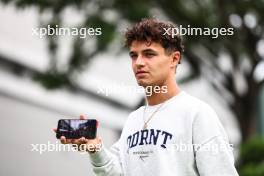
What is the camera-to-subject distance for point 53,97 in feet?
67.6

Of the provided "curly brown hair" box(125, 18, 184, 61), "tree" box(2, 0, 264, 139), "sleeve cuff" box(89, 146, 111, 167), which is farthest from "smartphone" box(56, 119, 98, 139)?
"tree" box(2, 0, 264, 139)

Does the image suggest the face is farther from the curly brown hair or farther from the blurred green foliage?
the blurred green foliage

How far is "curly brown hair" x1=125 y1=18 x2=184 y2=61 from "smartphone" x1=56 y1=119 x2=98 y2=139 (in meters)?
0.50

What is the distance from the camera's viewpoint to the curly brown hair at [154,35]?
11.7ft

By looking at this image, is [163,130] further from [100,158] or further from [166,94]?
[100,158]

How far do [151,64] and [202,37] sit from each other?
8985 mm

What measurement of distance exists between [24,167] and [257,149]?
961 centimetres

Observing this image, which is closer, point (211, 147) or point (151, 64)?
point (211, 147)

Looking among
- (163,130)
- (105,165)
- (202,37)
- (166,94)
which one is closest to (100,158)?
(105,165)

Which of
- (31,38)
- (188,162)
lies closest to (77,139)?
(188,162)

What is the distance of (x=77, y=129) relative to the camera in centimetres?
347

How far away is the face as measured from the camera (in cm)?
356

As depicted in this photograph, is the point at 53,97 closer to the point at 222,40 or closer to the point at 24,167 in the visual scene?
the point at 24,167

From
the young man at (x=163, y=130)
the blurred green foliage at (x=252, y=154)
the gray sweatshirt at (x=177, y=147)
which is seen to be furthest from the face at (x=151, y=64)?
the blurred green foliage at (x=252, y=154)
